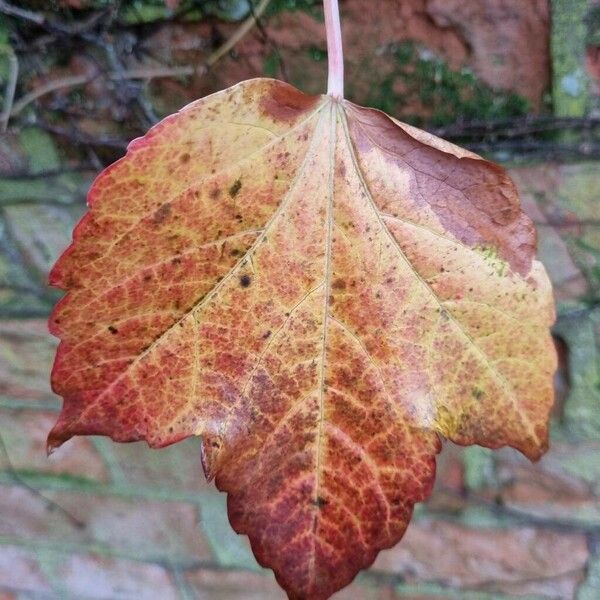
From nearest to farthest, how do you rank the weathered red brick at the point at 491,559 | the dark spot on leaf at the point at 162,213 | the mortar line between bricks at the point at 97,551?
the dark spot on leaf at the point at 162,213
the weathered red brick at the point at 491,559
the mortar line between bricks at the point at 97,551

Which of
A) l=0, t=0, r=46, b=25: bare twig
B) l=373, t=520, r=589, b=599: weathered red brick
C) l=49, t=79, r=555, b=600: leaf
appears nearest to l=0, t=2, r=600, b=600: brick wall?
l=373, t=520, r=589, b=599: weathered red brick

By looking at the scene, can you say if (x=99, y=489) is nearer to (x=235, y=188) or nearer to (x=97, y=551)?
(x=97, y=551)

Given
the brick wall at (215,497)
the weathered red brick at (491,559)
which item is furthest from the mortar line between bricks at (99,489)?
the weathered red brick at (491,559)

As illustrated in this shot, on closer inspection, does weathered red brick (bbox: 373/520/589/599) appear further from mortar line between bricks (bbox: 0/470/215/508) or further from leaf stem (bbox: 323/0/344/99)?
leaf stem (bbox: 323/0/344/99)

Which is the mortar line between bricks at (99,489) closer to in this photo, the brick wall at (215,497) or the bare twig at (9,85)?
the brick wall at (215,497)

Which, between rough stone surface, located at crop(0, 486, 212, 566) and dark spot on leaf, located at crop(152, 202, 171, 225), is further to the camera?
rough stone surface, located at crop(0, 486, 212, 566)

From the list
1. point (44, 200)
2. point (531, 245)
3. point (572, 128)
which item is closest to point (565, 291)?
point (572, 128)
